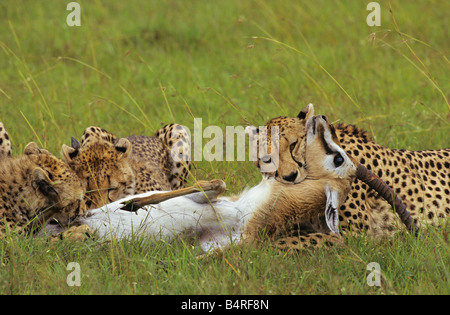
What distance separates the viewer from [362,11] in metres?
10.0

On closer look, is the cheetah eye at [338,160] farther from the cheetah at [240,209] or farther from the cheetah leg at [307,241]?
the cheetah leg at [307,241]

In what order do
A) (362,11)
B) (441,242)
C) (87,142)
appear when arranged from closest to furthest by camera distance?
(441,242) < (87,142) < (362,11)

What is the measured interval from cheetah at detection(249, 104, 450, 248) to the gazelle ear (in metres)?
0.22

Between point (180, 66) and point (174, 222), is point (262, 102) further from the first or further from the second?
point (174, 222)

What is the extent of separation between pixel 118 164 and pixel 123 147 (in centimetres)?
16

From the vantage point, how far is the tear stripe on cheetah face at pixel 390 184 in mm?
4328

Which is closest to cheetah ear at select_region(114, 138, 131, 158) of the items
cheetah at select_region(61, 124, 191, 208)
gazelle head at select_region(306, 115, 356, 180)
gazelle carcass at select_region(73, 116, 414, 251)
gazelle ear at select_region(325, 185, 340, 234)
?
cheetah at select_region(61, 124, 191, 208)

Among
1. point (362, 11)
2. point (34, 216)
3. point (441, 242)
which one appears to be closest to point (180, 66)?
point (362, 11)

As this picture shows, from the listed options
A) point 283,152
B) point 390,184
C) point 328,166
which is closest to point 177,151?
point 283,152

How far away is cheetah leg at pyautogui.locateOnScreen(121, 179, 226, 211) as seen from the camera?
13.1 feet

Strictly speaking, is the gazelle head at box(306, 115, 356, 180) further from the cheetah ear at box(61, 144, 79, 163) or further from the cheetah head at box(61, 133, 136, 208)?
the cheetah ear at box(61, 144, 79, 163)

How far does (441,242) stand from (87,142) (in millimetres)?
2501

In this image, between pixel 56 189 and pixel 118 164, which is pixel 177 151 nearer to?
pixel 118 164
